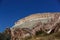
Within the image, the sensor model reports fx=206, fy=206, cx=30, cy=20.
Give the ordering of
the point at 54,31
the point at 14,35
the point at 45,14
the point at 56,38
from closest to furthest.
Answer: the point at 56,38 → the point at 54,31 → the point at 14,35 → the point at 45,14

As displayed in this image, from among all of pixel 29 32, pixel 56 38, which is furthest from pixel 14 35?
pixel 56 38

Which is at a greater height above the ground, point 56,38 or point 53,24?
point 53,24

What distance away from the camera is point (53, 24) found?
38.8 meters

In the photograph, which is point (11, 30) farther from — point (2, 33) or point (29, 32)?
point (29, 32)

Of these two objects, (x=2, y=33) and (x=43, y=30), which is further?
(x=2, y=33)

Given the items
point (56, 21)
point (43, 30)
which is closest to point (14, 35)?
point (43, 30)

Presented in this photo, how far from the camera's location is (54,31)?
35.7 meters

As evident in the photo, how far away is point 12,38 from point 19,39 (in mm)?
4049

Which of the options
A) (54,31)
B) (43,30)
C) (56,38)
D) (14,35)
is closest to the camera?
(56,38)

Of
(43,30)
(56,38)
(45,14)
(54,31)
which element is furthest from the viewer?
(45,14)

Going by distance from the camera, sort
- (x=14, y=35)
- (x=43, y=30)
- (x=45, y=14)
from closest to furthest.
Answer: (x=43, y=30) < (x=14, y=35) < (x=45, y=14)

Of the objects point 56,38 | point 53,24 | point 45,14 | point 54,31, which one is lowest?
point 56,38

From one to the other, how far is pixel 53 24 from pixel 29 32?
4.85 metres

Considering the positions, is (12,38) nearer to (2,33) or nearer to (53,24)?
(2,33)
